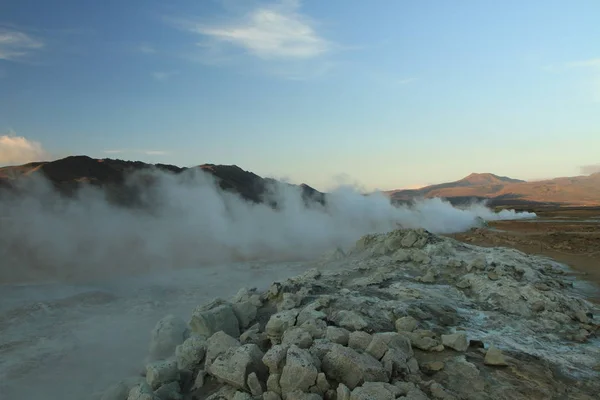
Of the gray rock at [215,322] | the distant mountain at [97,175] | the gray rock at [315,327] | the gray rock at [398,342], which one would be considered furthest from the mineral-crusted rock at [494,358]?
the distant mountain at [97,175]

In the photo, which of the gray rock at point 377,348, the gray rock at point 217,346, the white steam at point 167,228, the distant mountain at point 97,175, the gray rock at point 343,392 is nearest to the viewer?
the gray rock at point 343,392

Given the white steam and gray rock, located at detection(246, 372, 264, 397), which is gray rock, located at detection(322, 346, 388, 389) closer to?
gray rock, located at detection(246, 372, 264, 397)

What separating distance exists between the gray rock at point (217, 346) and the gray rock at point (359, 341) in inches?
68.1

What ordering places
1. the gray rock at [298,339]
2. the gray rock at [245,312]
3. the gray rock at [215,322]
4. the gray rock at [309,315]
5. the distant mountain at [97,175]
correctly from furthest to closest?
the distant mountain at [97,175] < the gray rock at [245,312] < the gray rock at [215,322] < the gray rock at [309,315] < the gray rock at [298,339]

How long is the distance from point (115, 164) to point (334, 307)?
3538 centimetres

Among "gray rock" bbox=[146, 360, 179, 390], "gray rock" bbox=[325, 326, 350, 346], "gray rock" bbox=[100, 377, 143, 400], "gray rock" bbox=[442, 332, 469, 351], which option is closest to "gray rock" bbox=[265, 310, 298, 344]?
"gray rock" bbox=[325, 326, 350, 346]

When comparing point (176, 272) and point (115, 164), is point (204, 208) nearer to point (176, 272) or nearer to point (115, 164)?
point (176, 272)

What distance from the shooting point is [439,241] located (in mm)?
15328

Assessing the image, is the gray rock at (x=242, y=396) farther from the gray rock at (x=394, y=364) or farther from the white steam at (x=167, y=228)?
the white steam at (x=167, y=228)

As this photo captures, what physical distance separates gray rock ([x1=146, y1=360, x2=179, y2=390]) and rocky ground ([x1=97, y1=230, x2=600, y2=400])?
21 mm

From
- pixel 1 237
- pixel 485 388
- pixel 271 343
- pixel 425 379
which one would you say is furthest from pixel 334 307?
pixel 1 237

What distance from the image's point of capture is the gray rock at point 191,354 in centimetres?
600

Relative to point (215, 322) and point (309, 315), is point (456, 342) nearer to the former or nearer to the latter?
point (309, 315)

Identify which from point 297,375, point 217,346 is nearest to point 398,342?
point 297,375
